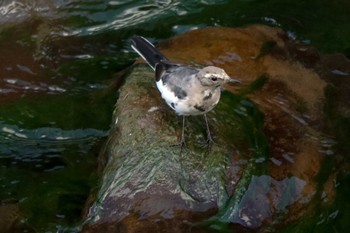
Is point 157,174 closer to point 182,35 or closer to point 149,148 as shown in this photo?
point 149,148

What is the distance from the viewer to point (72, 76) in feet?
24.7

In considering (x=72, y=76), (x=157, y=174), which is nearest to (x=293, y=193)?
(x=157, y=174)

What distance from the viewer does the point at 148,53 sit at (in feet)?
20.9

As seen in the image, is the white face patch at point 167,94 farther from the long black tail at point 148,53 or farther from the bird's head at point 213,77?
the long black tail at point 148,53

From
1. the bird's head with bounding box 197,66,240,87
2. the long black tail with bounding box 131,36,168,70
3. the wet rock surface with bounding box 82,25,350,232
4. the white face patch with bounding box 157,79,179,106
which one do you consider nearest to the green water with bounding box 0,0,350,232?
the wet rock surface with bounding box 82,25,350,232

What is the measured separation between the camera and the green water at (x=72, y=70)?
6.09 meters

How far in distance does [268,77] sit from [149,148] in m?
1.47

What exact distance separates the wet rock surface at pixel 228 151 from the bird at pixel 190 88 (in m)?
0.22

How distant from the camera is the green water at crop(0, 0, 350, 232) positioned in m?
6.09

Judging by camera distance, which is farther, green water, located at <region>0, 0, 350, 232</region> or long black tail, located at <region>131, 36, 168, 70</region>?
long black tail, located at <region>131, 36, 168, 70</region>

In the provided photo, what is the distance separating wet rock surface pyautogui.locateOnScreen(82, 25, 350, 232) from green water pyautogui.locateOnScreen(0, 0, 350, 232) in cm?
28

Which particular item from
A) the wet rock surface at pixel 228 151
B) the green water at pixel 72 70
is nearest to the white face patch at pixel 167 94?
the wet rock surface at pixel 228 151

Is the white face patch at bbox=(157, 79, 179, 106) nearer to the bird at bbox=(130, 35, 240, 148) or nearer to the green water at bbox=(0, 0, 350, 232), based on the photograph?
the bird at bbox=(130, 35, 240, 148)

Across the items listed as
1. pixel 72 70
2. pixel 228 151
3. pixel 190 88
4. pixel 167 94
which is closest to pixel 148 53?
pixel 167 94
